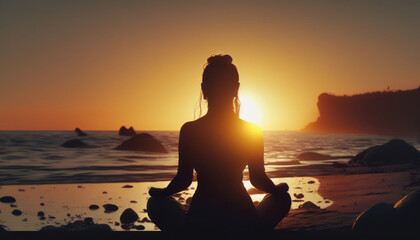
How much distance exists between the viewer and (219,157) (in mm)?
3193

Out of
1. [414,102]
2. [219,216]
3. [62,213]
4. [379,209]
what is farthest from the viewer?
[414,102]

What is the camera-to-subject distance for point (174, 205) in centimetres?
341

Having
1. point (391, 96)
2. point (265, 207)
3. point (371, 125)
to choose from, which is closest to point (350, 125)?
point (371, 125)

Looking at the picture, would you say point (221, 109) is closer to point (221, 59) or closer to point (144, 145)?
point (221, 59)

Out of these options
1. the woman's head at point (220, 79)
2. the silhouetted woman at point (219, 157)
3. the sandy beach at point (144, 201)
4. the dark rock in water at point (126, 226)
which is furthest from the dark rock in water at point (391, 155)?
the woman's head at point (220, 79)

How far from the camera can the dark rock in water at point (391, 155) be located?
72.6 feet

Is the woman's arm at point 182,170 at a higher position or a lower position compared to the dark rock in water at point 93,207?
higher

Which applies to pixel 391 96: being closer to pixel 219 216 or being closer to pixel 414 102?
pixel 414 102

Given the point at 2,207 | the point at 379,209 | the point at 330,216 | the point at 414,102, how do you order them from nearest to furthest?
the point at 379,209, the point at 330,216, the point at 2,207, the point at 414,102

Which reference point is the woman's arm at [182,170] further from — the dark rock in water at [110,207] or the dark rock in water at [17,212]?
the dark rock in water at [17,212]

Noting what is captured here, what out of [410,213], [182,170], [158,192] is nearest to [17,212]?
[158,192]

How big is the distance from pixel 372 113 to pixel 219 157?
172m

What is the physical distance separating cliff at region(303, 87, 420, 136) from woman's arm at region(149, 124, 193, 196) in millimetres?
160970

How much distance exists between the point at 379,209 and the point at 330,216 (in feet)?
6.47
